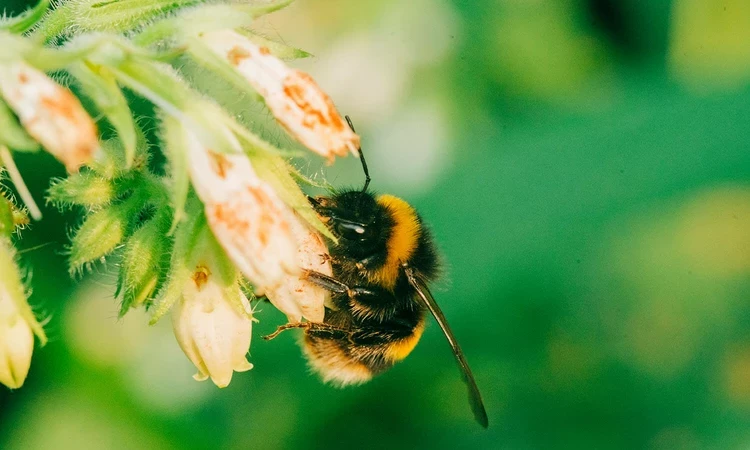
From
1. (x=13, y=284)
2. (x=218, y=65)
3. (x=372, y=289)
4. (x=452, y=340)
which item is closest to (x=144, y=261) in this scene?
(x=13, y=284)

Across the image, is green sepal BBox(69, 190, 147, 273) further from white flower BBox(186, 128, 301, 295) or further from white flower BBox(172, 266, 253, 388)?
white flower BBox(186, 128, 301, 295)

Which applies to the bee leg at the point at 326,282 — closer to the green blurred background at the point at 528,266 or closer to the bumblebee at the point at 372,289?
the bumblebee at the point at 372,289

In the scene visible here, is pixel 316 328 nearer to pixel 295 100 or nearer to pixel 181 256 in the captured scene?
pixel 181 256

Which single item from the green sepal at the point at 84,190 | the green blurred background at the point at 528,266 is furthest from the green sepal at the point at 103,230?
the green blurred background at the point at 528,266

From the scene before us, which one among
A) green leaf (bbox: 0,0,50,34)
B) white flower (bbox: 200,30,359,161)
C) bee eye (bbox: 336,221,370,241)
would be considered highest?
green leaf (bbox: 0,0,50,34)

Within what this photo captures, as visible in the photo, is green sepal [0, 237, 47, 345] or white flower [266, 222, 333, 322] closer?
green sepal [0, 237, 47, 345]

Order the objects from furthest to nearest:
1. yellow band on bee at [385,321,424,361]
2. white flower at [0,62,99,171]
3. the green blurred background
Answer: the green blurred background → yellow band on bee at [385,321,424,361] → white flower at [0,62,99,171]

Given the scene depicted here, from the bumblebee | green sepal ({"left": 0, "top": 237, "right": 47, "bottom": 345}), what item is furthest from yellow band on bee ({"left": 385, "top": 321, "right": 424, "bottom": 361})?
green sepal ({"left": 0, "top": 237, "right": 47, "bottom": 345})
